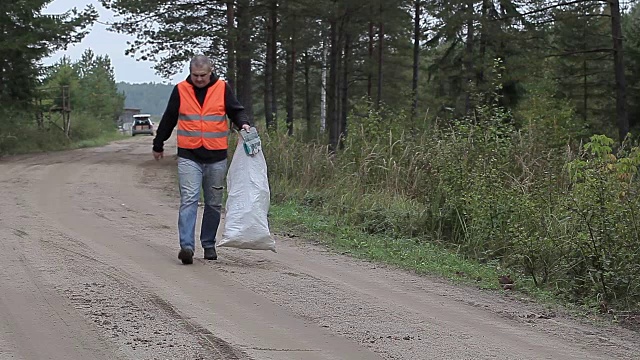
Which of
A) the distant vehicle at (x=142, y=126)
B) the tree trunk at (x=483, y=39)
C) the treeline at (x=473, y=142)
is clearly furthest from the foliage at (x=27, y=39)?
the distant vehicle at (x=142, y=126)

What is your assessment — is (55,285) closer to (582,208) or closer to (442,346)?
(442,346)

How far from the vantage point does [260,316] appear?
20.2ft

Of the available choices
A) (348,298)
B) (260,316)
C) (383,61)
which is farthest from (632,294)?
(383,61)

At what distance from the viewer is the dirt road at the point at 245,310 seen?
5.41m

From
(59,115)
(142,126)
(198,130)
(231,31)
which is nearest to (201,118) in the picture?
(198,130)

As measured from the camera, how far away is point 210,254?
8344 mm

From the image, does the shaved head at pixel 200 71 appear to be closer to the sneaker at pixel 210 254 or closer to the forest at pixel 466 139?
the sneaker at pixel 210 254

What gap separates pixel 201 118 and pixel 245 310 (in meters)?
2.32

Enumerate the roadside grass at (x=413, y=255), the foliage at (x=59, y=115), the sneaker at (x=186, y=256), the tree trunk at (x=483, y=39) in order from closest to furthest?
1. the roadside grass at (x=413, y=255)
2. the sneaker at (x=186, y=256)
3. the tree trunk at (x=483, y=39)
4. the foliage at (x=59, y=115)

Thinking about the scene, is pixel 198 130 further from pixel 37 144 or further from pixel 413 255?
pixel 37 144

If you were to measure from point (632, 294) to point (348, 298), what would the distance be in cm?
258

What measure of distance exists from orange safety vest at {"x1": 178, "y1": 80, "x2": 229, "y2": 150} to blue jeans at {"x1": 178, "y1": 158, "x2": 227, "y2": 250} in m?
0.22

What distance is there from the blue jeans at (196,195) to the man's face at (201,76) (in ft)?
2.49

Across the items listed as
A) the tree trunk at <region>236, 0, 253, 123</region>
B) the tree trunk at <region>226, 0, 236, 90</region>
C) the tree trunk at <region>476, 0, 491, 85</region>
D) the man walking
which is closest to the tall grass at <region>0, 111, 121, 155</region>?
the tree trunk at <region>236, 0, 253, 123</region>
